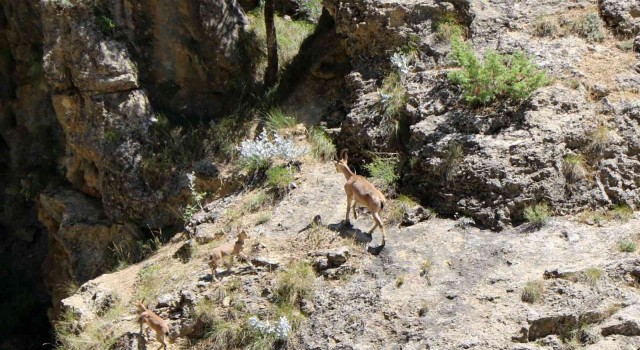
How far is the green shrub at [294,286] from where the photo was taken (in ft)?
34.9

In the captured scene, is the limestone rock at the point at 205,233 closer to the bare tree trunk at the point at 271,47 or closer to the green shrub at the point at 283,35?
the bare tree trunk at the point at 271,47

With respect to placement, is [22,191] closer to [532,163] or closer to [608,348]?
[532,163]

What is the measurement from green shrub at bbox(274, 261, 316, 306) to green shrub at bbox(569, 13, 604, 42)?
5.23 meters

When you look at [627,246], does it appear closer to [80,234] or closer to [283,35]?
[283,35]

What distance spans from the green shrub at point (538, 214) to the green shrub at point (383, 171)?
1940mm

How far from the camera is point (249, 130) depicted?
45.8ft

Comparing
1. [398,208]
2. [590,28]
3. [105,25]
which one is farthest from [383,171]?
[105,25]

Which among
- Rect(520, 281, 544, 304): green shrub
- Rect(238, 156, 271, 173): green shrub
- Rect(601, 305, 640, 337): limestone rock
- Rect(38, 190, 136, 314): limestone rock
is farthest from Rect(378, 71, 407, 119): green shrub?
Rect(601, 305, 640, 337): limestone rock

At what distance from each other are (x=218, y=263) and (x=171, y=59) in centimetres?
442

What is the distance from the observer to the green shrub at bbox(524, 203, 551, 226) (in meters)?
10.9

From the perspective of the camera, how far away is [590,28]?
1280 cm

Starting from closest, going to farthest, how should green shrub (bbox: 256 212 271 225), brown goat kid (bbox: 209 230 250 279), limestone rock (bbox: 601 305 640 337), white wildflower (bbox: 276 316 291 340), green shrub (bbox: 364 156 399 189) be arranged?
limestone rock (bbox: 601 305 640 337) < white wildflower (bbox: 276 316 291 340) < brown goat kid (bbox: 209 230 250 279) < green shrub (bbox: 256 212 271 225) < green shrub (bbox: 364 156 399 189)

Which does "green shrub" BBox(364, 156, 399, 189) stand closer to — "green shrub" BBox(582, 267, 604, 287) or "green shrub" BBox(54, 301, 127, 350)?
"green shrub" BBox(582, 267, 604, 287)

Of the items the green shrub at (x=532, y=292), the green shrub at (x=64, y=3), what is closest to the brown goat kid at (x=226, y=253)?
the green shrub at (x=532, y=292)
